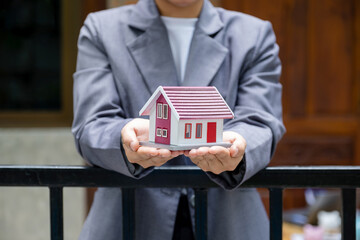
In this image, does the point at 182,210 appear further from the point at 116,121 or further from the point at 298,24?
the point at 298,24

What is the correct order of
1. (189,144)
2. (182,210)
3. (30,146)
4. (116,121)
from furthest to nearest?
(30,146), (182,210), (116,121), (189,144)

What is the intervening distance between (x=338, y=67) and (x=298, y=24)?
0.43 meters

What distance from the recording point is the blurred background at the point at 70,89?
141 inches

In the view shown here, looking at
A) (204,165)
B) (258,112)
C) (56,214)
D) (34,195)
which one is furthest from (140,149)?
(34,195)

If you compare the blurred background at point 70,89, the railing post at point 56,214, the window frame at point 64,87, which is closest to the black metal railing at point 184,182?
the railing post at point 56,214

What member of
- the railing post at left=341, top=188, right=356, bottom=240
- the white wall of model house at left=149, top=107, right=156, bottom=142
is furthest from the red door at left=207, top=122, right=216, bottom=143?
the railing post at left=341, top=188, right=356, bottom=240

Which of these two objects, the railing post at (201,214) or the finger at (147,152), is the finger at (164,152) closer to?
the finger at (147,152)

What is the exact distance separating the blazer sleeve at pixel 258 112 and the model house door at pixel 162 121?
116mm

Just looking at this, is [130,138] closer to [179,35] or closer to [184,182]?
[184,182]

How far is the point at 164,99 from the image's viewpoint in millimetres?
974

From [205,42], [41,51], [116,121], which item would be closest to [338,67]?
[41,51]

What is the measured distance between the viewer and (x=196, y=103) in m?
0.96

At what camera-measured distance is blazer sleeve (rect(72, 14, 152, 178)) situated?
1.01 meters

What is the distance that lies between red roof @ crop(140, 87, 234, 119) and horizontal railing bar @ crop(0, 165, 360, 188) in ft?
0.37
